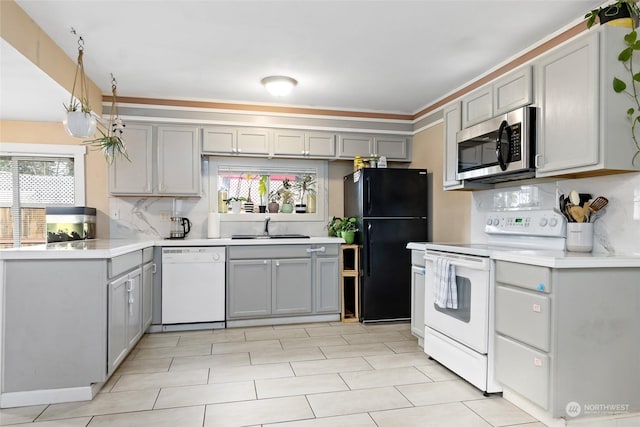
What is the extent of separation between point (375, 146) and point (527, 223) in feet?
7.08

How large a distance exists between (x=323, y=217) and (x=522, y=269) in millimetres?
2838

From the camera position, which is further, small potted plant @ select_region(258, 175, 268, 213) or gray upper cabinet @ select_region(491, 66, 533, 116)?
small potted plant @ select_region(258, 175, 268, 213)

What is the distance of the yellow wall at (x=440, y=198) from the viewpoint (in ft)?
12.4

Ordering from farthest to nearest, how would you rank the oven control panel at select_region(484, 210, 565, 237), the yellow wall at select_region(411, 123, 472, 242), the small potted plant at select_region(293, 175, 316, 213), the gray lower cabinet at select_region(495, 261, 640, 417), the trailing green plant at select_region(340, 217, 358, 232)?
the small potted plant at select_region(293, 175, 316, 213)
the trailing green plant at select_region(340, 217, 358, 232)
the yellow wall at select_region(411, 123, 472, 242)
the oven control panel at select_region(484, 210, 565, 237)
the gray lower cabinet at select_region(495, 261, 640, 417)

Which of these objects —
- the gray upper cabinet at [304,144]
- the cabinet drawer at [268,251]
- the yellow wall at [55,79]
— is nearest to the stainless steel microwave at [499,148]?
the gray upper cabinet at [304,144]

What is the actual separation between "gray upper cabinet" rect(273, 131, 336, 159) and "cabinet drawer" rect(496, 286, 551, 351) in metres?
2.65

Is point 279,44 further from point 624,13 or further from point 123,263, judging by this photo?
point 624,13

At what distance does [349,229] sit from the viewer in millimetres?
4387

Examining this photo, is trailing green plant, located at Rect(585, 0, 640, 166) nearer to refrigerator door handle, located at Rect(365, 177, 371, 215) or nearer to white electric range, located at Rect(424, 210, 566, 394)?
white electric range, located at Rect(424, 210, 566, 394)

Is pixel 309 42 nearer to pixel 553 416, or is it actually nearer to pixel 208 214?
pixel 208 214

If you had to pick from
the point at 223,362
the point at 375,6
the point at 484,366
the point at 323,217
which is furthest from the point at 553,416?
the point at 323,217

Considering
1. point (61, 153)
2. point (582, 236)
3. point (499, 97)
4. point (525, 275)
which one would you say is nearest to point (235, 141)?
point (61, 153)

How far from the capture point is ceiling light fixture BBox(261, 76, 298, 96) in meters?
3.62

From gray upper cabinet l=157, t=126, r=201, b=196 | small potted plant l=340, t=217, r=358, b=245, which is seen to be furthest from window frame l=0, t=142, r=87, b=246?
small potted plant l=340, t=217, r=358, b=245
